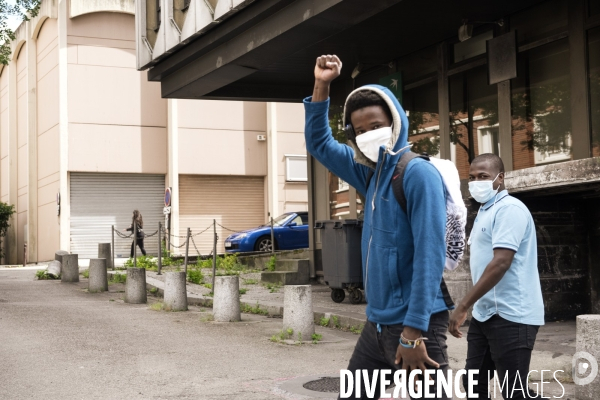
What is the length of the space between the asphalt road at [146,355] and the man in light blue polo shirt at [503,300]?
109 inches

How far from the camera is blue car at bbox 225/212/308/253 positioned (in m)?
24.6

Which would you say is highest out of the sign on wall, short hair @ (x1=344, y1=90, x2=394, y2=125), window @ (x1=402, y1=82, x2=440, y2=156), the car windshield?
the sign on wall

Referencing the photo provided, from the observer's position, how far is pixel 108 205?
32969mm

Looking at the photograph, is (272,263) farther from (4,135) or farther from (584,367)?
(4,135)

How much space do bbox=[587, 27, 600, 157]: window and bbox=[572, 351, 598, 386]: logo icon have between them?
15.8ft

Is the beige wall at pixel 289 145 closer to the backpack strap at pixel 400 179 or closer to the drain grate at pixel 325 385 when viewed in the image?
the drain grate at pixel 325 385

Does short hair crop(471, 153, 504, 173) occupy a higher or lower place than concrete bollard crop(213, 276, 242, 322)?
higher

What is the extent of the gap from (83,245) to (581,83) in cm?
2470

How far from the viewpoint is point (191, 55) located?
15.5 metres

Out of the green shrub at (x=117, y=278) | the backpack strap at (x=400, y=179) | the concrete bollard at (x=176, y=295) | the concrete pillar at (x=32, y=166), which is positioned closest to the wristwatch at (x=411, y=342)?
the backpack strap at (x=400, y=179)

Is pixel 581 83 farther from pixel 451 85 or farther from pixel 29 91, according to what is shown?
pixel 29 91

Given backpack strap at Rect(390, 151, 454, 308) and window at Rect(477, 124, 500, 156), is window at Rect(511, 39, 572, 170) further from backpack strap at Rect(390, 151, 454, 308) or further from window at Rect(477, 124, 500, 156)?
backpack strap at Rect(390, 151, 454, 308)

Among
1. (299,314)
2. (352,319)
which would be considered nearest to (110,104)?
(352,319)

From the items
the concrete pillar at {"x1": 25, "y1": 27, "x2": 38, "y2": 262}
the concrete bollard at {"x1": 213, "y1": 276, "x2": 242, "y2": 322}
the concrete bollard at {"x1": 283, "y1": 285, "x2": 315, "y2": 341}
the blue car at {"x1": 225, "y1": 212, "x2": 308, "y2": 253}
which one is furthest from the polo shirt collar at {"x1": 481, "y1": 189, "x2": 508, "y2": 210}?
the concrete pillar at {"x1": 25, "y1": 27, "x2": 38, "y2": 262}
